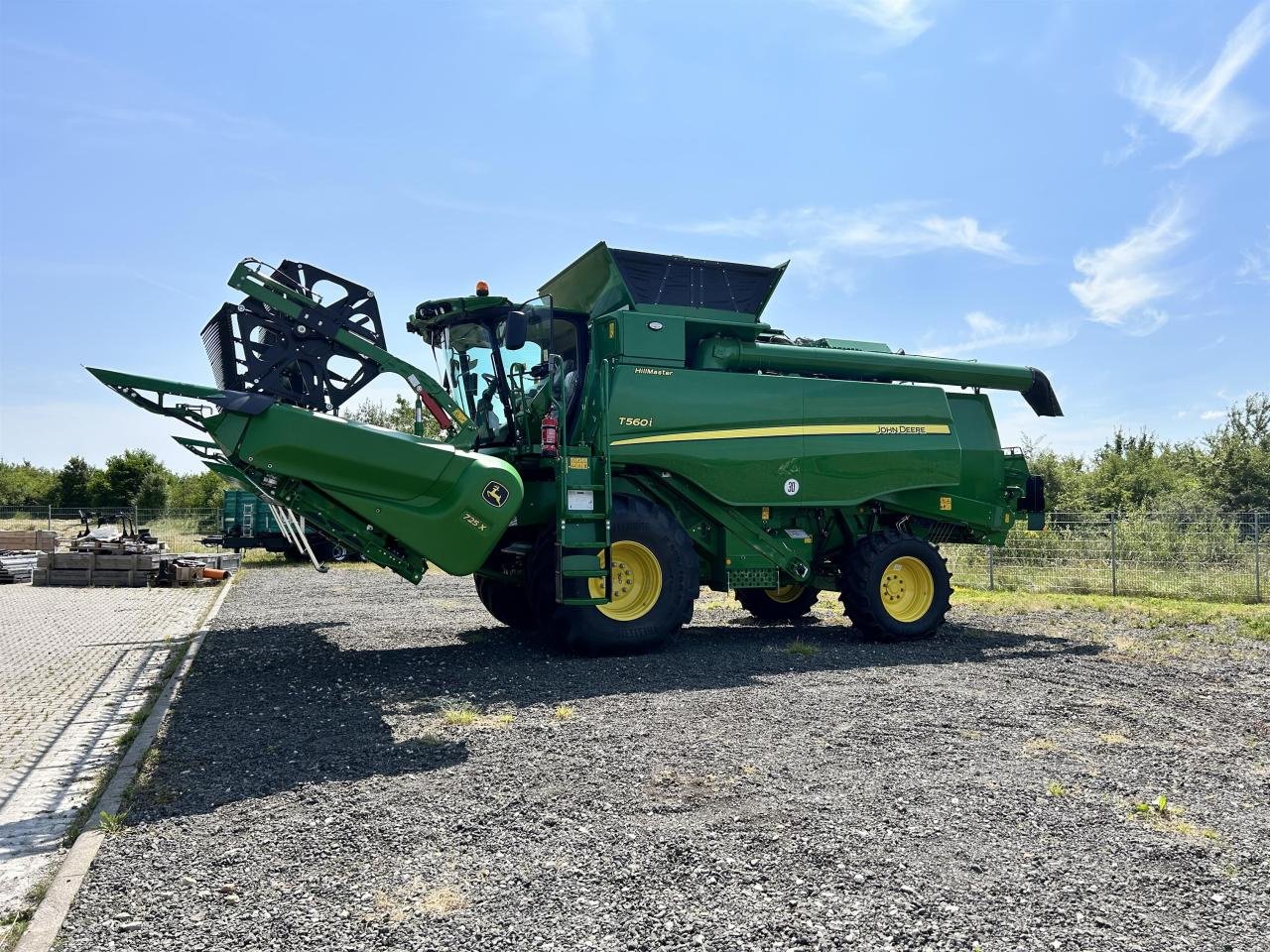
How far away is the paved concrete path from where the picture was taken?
14.5 feet

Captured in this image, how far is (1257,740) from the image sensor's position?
5777 millimetres

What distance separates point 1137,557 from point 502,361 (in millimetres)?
13203

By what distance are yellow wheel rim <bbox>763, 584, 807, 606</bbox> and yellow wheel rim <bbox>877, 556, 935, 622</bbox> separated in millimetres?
1934

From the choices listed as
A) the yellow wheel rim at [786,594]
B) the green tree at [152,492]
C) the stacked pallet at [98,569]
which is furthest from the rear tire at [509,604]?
the green tree at [152,492]

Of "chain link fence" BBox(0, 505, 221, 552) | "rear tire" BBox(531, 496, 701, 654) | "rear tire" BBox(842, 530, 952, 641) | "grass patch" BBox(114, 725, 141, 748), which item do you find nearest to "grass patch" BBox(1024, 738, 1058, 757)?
"rear tire" BBox(531, 496, 701, 654)

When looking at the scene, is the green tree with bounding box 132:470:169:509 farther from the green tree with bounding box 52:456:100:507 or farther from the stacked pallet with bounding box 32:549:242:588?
the stacked pallet with bounding box 32:549:242:588

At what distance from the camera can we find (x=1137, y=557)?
1681cm

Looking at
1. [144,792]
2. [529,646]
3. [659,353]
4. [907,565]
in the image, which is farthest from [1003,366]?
[144,792]

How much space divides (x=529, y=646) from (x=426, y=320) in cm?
369

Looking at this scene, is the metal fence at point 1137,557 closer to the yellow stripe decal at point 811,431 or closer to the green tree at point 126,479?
the yellow stripe decal at point 811,431

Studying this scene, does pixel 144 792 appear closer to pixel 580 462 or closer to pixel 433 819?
pixel 433 819

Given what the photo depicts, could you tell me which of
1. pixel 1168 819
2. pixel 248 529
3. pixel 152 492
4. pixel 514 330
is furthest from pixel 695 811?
pixel 152 492

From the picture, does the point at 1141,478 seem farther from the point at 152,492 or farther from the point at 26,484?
the point at 26,484

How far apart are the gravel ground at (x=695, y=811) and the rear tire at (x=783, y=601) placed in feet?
12.9
